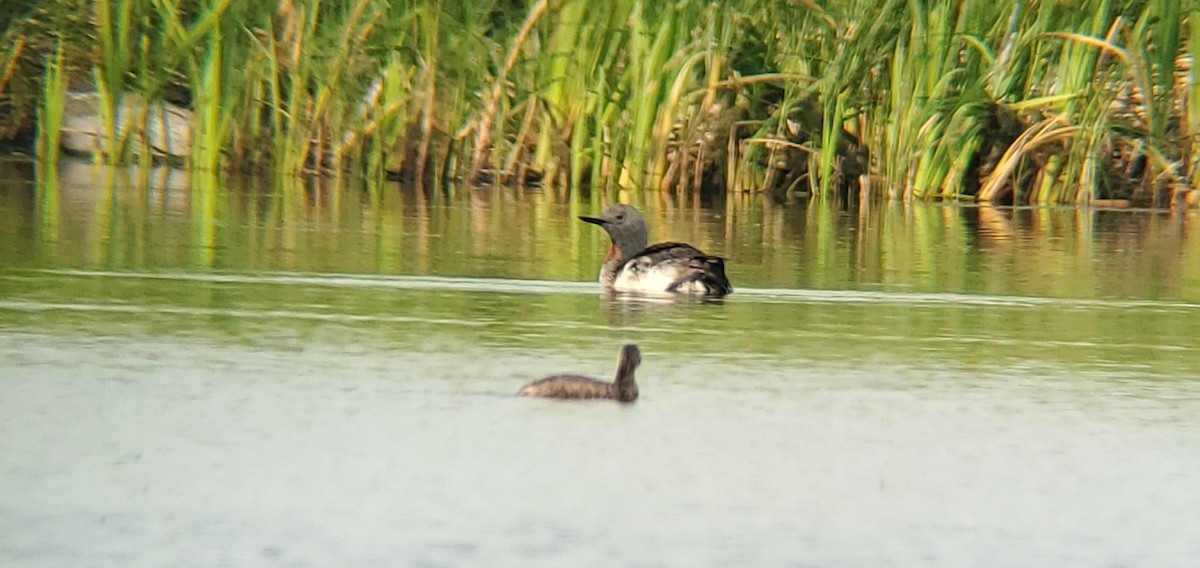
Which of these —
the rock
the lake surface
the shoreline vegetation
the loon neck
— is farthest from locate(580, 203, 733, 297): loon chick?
the rock

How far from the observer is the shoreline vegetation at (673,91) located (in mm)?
14852

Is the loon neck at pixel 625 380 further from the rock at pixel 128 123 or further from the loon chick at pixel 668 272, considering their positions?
the rock at pixel 128 123

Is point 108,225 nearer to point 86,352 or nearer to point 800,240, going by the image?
point 800,240

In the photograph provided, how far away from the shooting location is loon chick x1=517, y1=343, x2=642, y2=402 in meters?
5.61

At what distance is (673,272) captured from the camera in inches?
341

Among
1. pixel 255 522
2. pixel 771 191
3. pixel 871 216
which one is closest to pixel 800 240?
pixel 871 216

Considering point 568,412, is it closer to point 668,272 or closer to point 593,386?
point 593,386

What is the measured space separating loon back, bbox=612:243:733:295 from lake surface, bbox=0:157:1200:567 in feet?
0.39

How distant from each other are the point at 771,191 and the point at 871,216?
247 centimetres

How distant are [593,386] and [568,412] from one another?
0.18 metres

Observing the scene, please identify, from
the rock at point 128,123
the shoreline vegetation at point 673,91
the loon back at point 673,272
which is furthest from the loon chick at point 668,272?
the rock at point 128,123

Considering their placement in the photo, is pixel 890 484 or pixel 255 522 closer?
pixel 255 522

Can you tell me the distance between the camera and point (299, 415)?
5.31 m

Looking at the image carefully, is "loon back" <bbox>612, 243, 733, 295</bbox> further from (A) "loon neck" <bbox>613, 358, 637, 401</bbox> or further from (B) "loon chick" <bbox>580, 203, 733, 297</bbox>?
(A) "loon neck" <bbox>613, 358, 637, 401</bbox>
